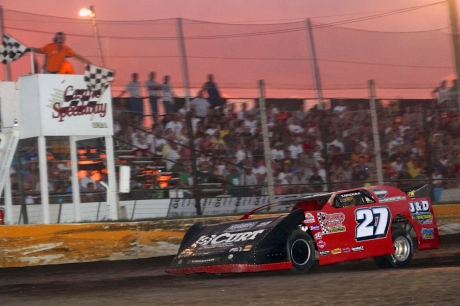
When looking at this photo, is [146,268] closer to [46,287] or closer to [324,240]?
[46,287]

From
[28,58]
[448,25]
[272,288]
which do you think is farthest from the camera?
[448,25]

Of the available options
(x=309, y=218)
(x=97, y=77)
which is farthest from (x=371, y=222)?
(x=97, y=77)

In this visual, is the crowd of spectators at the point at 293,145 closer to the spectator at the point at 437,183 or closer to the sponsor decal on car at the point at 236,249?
the spectator at the point at 437,183

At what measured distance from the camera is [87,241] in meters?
12.1

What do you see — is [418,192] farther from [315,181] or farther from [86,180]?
[86,180]

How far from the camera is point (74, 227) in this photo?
39.5ft

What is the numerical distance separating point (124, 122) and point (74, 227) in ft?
11.8

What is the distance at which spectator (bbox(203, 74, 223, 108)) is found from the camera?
14984 mm

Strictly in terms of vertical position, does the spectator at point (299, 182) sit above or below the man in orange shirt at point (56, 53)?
below

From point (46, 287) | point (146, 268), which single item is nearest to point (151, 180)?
point (146, 268)

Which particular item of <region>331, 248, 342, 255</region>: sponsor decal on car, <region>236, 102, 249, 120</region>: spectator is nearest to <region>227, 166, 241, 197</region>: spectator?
<region>236, 102, 249, 120</region>: spectator

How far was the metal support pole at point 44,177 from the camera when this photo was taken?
44.1 feet

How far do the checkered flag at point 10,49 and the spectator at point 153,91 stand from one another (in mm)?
2560

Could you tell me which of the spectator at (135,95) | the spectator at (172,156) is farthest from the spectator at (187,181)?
the spectator at (135,95)
